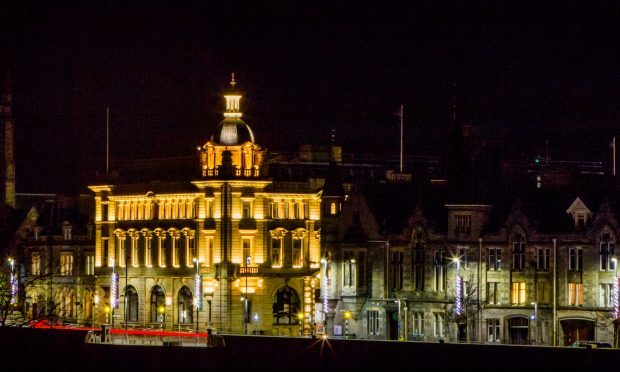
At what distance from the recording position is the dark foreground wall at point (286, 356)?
107m

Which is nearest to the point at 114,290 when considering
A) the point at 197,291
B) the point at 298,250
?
the point at 197,291

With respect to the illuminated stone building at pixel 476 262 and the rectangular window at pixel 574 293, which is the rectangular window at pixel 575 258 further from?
the rectangular window at pixel 574 293

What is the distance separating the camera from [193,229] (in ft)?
534

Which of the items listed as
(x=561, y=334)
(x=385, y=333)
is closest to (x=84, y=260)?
(x=385, y=333)

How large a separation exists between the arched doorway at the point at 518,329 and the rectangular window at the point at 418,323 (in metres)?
7.08

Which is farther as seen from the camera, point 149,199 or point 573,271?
point 149,199

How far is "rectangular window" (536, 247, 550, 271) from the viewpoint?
430 feet

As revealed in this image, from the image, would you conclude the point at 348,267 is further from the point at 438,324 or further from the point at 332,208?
the point at 438,324

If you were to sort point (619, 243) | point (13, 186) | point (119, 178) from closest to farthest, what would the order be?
point (619, 243) → point (119, 178) → point (13, 186)

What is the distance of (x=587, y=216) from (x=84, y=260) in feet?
192

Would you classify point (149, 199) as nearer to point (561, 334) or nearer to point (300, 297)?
point (300, 297)

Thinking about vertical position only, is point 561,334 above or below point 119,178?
below

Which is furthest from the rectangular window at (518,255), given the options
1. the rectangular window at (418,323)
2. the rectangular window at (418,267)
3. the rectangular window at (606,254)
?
the rectangular window at (418,323)

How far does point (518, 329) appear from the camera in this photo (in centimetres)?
13200
